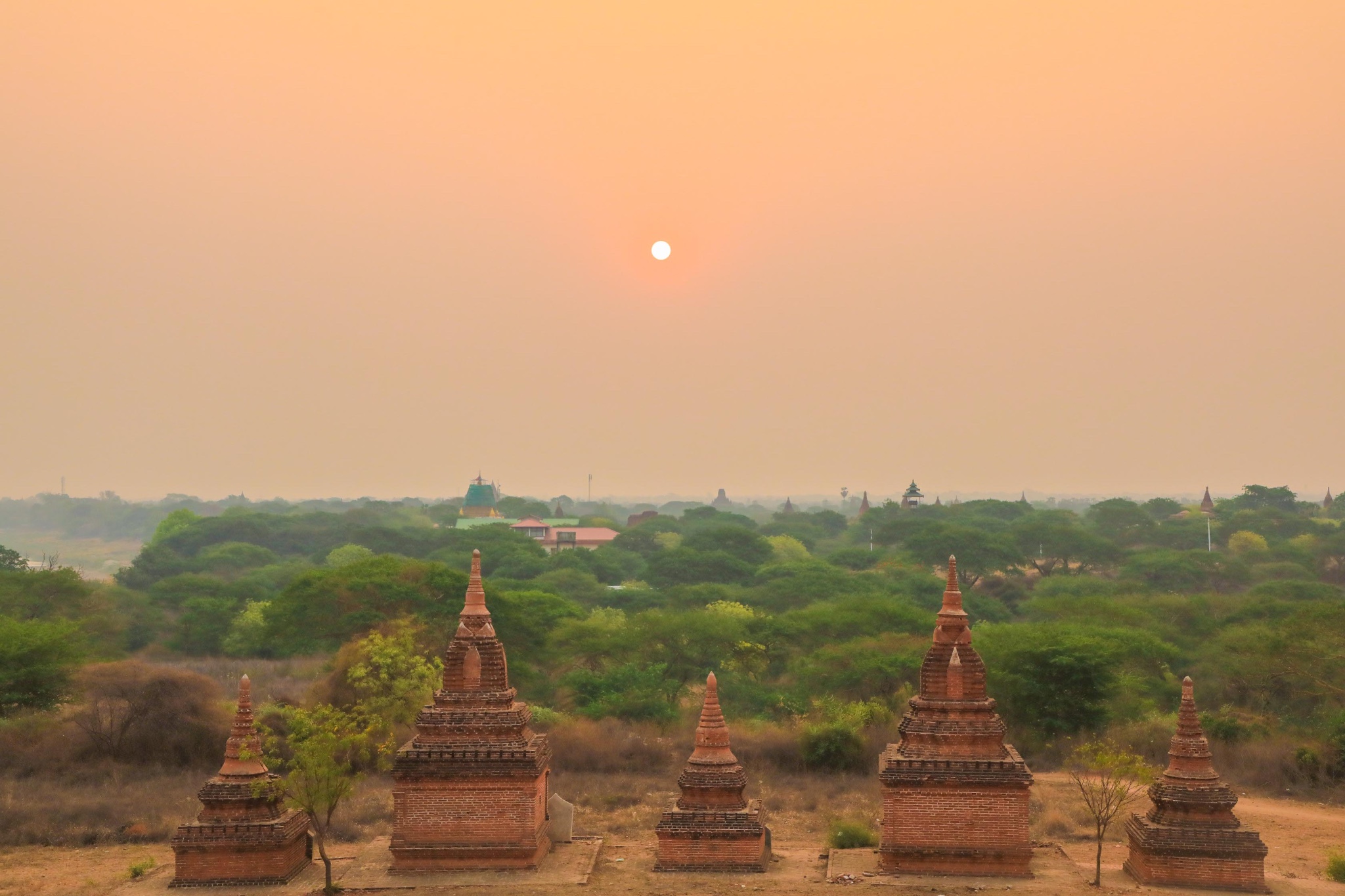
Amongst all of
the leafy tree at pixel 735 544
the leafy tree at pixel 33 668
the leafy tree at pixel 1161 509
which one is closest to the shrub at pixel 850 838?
the leafy tree at pixel 33 668

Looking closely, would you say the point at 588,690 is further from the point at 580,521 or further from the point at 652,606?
the point at 580,521

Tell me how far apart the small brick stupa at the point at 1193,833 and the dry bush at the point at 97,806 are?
19480 millimetres

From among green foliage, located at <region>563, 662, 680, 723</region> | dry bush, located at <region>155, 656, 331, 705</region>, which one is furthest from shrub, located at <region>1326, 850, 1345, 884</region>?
dry bush, located at <region>155, 656, 331, 705</region>

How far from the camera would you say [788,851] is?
2414 centimetres

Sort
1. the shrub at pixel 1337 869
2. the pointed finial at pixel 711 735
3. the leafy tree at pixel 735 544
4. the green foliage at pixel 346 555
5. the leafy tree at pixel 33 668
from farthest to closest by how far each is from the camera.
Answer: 1. the leafy tree at pixel 735 544
2. the green foliage at pixel 346 555
3. the leafy tree at pixel 33 668
4. the shrub at pixel 1337 869
5. the pointed finial at pixel 711 735

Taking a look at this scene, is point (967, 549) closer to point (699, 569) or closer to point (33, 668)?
point (699, 569)

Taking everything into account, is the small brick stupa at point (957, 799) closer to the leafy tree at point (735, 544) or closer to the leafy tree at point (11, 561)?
the leafy tree at point (11, 561)

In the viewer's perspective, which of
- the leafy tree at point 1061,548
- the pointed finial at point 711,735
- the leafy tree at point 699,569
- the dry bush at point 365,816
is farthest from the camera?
the leafy tree at point 1061,548

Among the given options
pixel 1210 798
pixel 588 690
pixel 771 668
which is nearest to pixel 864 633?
pixel 771 668

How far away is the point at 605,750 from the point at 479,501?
13008cm

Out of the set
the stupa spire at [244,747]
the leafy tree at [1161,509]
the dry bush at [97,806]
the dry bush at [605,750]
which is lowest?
the dry bush at [97,806]

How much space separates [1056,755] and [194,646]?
1662 inches

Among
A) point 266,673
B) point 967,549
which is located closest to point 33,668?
point 266,673

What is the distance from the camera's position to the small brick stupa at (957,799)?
21.0m
